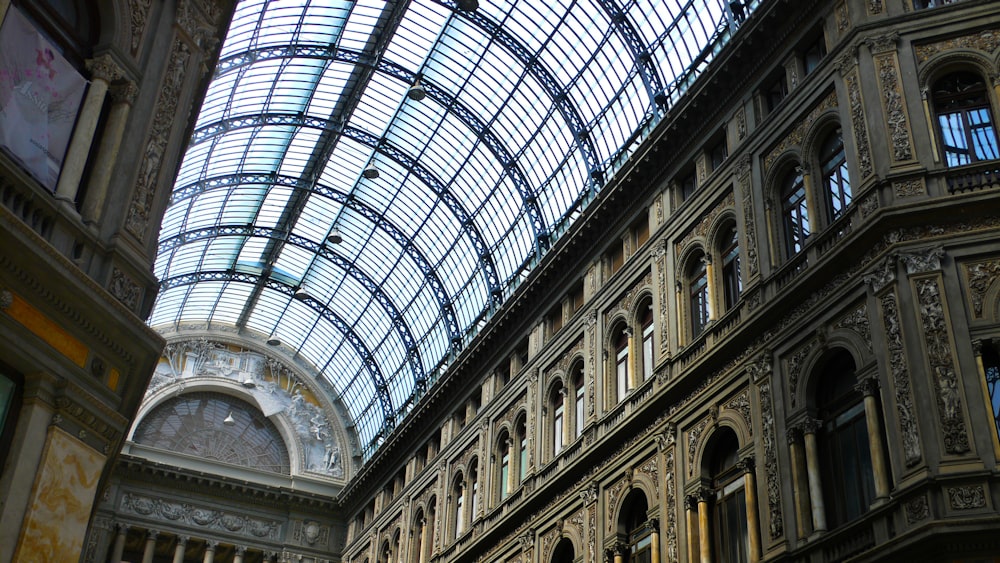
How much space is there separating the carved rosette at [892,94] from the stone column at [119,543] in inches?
1615

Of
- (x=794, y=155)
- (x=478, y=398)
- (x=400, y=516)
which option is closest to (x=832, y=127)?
(x=794, y=155)

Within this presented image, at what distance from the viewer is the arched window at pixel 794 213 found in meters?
22.9

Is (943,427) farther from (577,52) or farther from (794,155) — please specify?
(577,52)

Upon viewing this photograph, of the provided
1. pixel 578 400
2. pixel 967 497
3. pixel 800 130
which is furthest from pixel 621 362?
pixel 967 497

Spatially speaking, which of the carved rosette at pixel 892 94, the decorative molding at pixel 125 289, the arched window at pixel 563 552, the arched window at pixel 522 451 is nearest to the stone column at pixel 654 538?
the arched window at pixel 563 552

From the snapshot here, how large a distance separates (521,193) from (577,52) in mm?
6550

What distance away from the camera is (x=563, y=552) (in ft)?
99.7

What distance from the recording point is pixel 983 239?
19.0 metres

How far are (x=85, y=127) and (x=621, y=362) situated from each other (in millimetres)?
16666

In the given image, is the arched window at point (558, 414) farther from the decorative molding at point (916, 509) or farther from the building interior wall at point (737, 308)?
the decorative molding at point (916, 509)

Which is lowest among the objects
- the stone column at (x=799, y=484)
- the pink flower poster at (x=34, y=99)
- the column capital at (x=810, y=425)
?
the stone column at (x=799, y=484)

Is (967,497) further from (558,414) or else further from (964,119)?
(558,414)

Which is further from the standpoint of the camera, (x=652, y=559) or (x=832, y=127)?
(x=652, y=559)

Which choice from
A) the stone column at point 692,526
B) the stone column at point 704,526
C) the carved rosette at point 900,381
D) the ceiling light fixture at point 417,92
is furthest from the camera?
the ceiling light fixture at point 417,92
